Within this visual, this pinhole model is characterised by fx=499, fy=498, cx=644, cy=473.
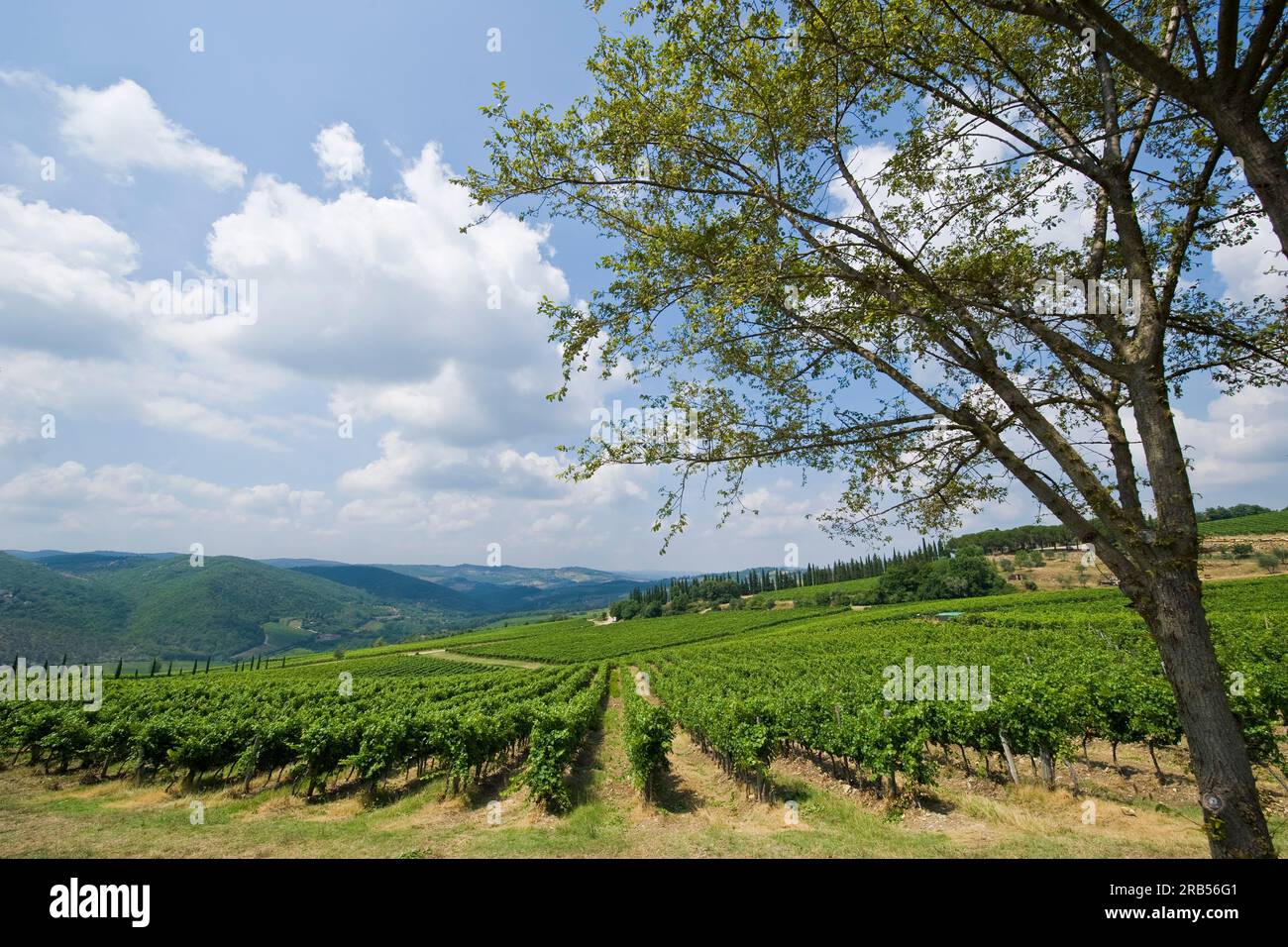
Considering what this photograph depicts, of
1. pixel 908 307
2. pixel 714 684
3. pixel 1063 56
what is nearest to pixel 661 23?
pixel 908 307

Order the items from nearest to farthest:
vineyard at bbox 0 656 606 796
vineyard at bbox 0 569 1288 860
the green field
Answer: vineyard at bbox 0 569 1288 860
vineyard at bbox 0 656 606 796
the green field

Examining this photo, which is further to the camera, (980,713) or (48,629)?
(48,629)

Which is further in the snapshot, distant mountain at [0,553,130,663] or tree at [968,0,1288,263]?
distant mountain at [0,553,130,663]

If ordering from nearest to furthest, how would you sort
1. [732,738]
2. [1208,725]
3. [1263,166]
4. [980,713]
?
1. [1263,166]
2. [1208,725]
3. [980,713]
4. [732,738]

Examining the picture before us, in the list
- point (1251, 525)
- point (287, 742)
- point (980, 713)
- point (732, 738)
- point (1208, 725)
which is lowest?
point (1251, 525)

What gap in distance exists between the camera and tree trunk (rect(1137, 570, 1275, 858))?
15.5 ft

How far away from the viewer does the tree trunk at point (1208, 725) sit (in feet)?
15.5

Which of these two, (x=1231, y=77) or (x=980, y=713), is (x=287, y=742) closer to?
(x=980, y=713)

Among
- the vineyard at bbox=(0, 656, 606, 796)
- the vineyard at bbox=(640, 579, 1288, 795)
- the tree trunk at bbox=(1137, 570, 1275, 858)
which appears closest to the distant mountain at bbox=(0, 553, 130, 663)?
the vineyard at bbox=(0, 656, 606, 796)

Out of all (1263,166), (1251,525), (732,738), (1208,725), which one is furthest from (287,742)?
(1251,525)

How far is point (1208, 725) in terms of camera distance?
495 cm

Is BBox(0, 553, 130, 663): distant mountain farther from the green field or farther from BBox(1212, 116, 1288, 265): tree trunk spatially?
the green field
